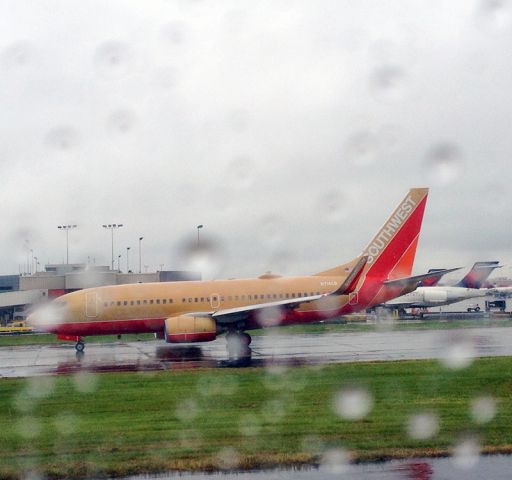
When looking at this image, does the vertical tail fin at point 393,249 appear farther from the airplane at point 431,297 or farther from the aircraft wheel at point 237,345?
the airplane at point 431,297

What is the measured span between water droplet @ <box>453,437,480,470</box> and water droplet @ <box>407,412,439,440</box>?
70 centimetres

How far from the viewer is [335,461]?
11.9 metres

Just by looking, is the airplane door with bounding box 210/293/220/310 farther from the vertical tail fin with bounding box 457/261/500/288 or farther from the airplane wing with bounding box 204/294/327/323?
the vertical tail fin with bounding box 457/261/500/288

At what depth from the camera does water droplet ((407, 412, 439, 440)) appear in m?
13.6

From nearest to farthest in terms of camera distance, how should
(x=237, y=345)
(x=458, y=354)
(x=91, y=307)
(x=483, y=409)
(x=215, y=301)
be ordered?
(x=483, y=409), (x=458, y=354), (x=237, y=345), (x=91, y=307), (x=215, y=301)

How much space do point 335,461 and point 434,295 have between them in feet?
241

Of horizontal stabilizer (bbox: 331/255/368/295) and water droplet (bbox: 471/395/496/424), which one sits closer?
water droplet (bbox: 471/395/496/424)

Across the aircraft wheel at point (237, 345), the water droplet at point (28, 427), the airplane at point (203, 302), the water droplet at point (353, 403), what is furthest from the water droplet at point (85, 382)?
the airplane at point (203, 302)

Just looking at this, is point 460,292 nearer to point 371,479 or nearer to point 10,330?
point 10,330

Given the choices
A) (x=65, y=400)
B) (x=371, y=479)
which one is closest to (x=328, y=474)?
(x=371, y=479)

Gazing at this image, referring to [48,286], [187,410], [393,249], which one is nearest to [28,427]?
[187,410]

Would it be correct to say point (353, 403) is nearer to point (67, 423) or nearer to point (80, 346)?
point (67, 423)

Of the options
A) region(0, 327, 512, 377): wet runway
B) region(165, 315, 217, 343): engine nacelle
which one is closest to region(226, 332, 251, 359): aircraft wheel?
region(0, 327, 512, 377): wet runway

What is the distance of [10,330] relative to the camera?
61875mm
